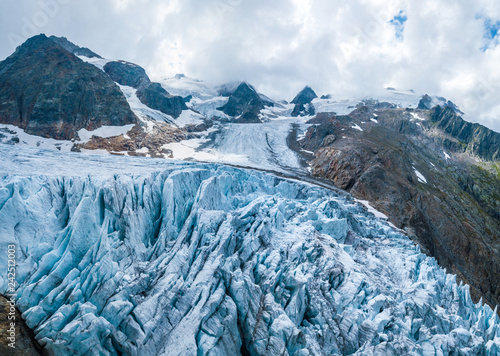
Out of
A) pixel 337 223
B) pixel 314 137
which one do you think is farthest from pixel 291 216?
pixel 314 137

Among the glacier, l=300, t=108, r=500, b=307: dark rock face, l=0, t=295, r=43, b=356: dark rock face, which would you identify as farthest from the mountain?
l=0, t=295, r=43, b=356: dark rock face

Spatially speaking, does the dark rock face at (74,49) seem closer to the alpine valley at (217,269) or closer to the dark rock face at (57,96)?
the dark rock face at (57,96)

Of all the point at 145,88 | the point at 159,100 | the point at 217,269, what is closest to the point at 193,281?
the point at 217,269

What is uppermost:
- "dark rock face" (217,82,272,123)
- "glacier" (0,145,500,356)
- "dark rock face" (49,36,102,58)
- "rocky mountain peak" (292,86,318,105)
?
"rocky mountain peak" (292,86,318,105)

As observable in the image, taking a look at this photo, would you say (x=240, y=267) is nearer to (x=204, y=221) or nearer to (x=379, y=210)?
(x=204, y=221)

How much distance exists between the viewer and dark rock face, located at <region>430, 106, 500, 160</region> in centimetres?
11244

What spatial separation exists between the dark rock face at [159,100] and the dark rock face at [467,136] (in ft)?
368

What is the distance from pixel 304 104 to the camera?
16900cm

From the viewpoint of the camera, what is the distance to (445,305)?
21031 mm

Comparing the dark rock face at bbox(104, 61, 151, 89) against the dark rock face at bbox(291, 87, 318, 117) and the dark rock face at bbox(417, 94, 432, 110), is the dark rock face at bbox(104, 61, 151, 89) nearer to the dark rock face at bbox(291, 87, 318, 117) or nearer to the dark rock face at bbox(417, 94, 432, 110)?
the dark rock face at bbox(291, 87, 318, 117)

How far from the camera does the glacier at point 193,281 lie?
41.8 feet

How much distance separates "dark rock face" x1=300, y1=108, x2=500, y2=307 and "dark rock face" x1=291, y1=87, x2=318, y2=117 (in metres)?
73.2

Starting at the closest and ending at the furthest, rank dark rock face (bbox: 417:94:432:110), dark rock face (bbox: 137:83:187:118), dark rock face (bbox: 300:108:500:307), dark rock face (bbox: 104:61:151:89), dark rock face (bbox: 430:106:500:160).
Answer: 1. dark rock face (bbox: 300:108:500:307)
2. dark rock face (bbox: 137:83:187:118)
3. dark rock face (bbox: 430:106:500:160)
4. dark rock face (bbox: 104:61:151:89)
5. dark rock face (bbox: 417:94:432:110)

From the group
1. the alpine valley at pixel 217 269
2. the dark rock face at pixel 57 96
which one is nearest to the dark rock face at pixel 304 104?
the dark rock face at pixel 57 96
